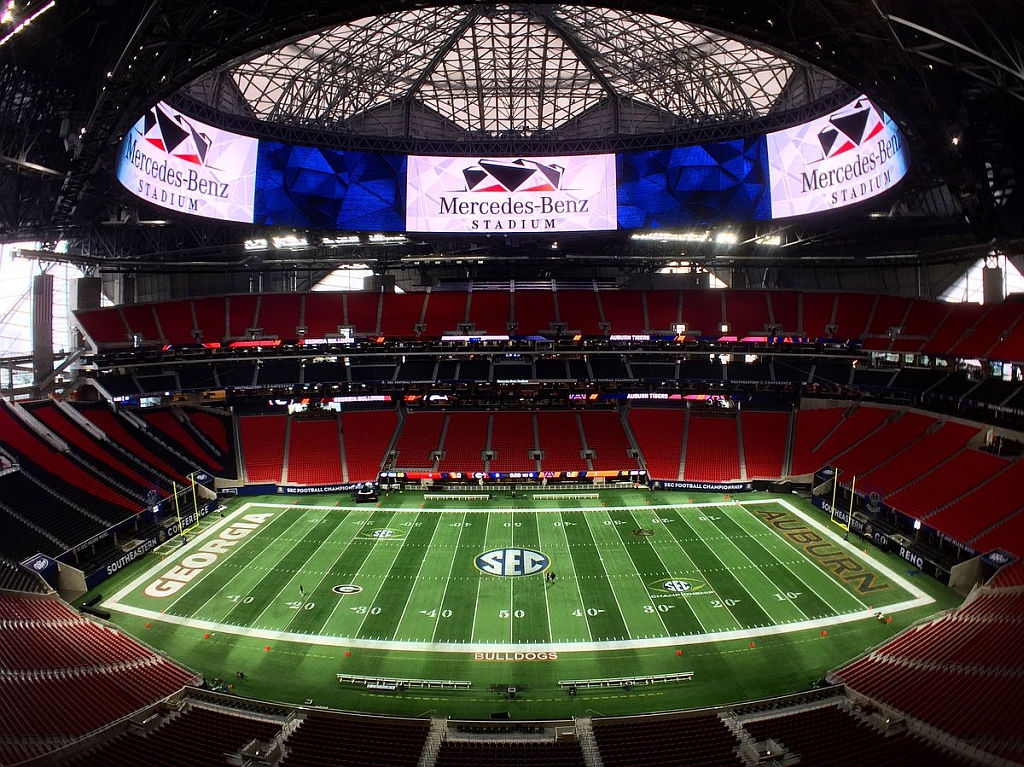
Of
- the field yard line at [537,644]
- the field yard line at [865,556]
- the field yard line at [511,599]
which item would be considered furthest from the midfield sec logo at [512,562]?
the field yard line at [865,556]

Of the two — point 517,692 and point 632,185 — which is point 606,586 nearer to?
point 517,692

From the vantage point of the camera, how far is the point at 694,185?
143 ft

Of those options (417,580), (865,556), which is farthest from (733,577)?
(417,580)

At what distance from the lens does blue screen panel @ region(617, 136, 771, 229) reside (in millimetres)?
42500

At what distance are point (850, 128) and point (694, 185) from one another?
10.1m

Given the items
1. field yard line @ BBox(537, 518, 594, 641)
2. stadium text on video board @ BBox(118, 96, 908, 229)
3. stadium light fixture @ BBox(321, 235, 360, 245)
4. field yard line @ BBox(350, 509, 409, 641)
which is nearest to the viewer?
field yard line @ BBox(537, 518, 594, 641)

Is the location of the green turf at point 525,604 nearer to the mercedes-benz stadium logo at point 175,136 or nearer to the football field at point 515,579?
the football field at point 515,579

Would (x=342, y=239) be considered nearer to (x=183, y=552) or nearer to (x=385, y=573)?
(x=183, y=552)

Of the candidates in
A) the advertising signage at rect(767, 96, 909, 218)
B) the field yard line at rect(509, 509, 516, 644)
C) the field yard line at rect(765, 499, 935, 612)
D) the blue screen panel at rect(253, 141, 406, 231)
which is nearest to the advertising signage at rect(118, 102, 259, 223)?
the blue screen panel at rect(253, 141, 406, 231)

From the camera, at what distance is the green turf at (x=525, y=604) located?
19.8 meters

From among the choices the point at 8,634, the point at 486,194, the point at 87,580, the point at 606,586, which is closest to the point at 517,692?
the point at 606,586

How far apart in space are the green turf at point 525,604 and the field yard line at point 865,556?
0.15 m

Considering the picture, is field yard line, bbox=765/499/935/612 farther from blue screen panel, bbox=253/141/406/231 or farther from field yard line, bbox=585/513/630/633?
blue screen panel, bbox=253/141/406/231

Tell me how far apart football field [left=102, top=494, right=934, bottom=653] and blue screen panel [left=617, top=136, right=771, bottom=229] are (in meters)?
21.0
